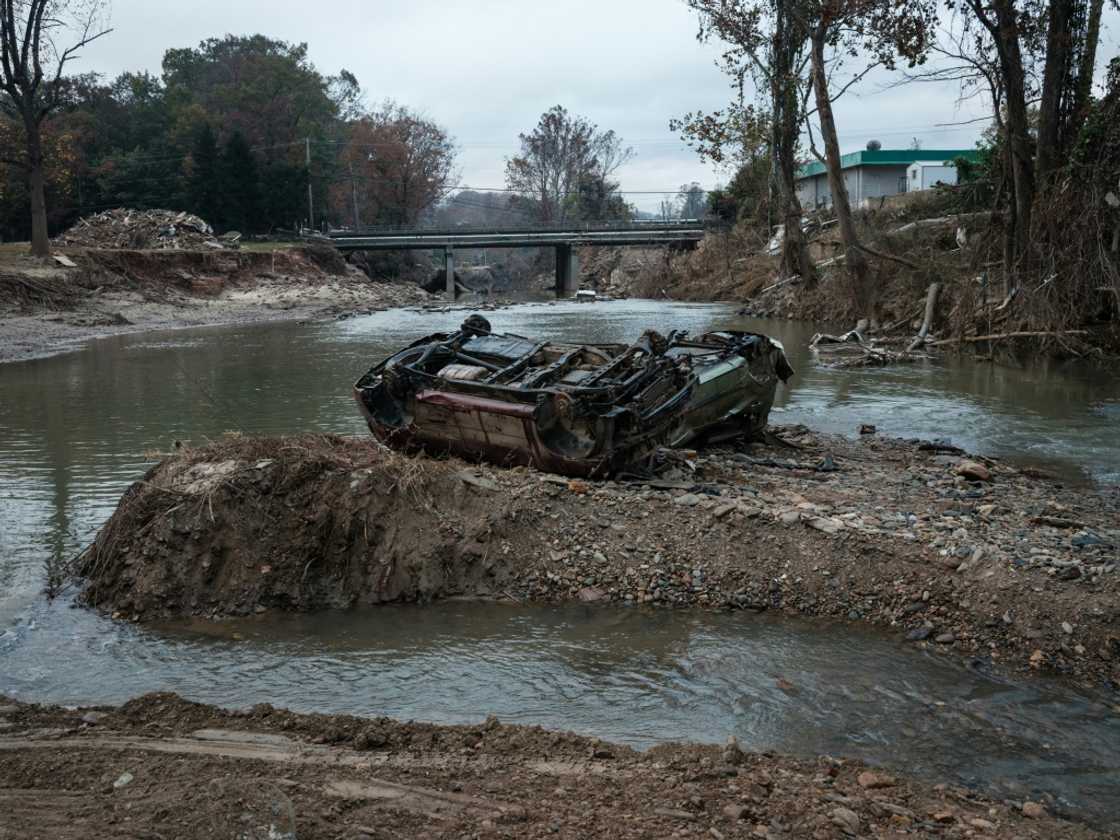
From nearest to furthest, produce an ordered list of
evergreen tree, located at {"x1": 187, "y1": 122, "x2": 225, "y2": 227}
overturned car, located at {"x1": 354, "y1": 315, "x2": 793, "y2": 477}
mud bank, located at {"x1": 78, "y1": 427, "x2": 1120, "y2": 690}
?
mud bank, located at {"x1": 78, "y1": 427, "x2": 1120, "y2": 690}, overturned car, located at {"x1": 354, "y1": 315, "x2": 793, "y2": 477}, evergreen tree, located at {"x1": 187, "y1": 122, "x2": 225, "y2": 227}

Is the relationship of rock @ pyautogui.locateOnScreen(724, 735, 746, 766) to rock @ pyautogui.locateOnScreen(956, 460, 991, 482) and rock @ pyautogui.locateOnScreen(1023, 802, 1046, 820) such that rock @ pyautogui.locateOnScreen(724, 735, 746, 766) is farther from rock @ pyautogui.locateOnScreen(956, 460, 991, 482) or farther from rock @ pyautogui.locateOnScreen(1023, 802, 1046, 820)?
rock @ pyautogui.locateOnScreen(956, 460, 991, 482)

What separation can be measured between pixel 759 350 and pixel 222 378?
12368 millimetres

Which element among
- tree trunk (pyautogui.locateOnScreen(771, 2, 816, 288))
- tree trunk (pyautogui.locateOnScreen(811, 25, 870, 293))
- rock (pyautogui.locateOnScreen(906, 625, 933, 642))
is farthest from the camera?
tree trunk (pyautogui.locateOnScreen(771, 2, 816, 288))

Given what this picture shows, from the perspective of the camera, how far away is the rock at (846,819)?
4.06 meters

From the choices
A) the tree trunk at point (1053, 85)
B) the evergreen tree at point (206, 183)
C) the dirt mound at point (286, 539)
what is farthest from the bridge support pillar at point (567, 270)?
the dirt mound at point (286, 539)

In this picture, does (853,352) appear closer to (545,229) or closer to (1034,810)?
(1034,810)

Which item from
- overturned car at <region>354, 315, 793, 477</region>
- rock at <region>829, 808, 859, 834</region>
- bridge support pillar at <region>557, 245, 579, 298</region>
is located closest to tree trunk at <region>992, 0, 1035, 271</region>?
overturned car at <region>354, 315, 793, 477</region>

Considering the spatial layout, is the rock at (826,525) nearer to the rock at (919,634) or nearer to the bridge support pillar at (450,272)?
the rock at (919,634)

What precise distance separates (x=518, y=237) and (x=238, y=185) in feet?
56.4

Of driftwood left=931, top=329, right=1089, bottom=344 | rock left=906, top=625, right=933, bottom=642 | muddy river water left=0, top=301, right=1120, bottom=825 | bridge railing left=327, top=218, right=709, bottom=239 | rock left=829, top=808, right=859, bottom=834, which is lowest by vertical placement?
muddy river water left=0, top=301, right=1120, bottom=825

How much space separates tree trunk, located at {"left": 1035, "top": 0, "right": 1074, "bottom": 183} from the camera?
20.9 meters

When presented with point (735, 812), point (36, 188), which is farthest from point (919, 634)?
point (36, 188)

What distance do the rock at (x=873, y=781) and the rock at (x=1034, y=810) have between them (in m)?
0.58

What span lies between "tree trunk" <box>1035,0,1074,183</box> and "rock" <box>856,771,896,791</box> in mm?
20014
